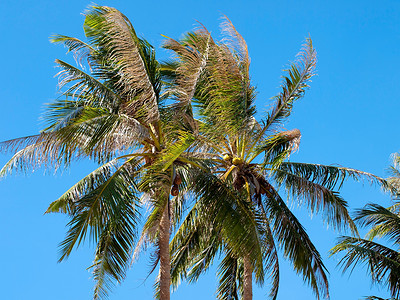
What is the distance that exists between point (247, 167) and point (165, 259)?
114 inches

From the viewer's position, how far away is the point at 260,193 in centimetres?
1533

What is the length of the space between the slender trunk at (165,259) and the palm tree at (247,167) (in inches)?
33.7

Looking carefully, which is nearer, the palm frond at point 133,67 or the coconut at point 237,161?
the palm frond at point 133,67

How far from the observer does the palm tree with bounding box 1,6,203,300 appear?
13.0 metres

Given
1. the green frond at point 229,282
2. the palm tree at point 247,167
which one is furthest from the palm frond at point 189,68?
the green frond at point 229,282

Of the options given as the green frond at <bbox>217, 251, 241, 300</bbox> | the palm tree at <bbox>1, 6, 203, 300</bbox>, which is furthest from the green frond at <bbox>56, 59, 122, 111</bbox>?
the green frond at <bbox>217, 251, 241, 300</bbox>

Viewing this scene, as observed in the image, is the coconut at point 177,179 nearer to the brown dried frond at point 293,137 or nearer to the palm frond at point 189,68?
the palm frond at point 189,68

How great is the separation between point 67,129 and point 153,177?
1874 millimetres

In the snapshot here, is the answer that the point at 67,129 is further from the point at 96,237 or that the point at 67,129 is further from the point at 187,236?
the point at 187,236

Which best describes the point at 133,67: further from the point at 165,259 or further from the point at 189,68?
the point at 165,259

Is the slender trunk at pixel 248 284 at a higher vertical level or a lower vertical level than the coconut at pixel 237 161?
lower

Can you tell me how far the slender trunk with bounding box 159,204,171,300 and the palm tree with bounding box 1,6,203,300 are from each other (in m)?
0.02

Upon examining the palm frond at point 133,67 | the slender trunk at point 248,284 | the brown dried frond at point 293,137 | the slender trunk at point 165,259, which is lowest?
the slender trunk at point 165,259

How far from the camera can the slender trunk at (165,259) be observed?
1353 centimetres
